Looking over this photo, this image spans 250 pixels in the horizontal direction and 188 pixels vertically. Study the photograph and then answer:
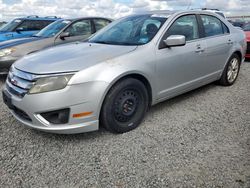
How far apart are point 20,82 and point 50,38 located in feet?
12.0

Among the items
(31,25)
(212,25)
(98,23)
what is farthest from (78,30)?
(212,25)

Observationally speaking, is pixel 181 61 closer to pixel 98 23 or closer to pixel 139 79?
pixel 139 79

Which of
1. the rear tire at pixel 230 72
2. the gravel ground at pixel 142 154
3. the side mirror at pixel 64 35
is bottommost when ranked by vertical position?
the gravel ground at pixel 142 154

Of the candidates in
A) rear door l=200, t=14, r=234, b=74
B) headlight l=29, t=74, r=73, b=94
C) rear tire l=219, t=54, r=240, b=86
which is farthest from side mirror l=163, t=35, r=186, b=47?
rear tire l=219, t=54, r=240, b=86

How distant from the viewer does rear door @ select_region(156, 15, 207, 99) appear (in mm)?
3402

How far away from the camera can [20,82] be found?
2.81 m

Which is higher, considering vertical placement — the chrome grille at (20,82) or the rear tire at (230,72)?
the chrome grille at (20,82)

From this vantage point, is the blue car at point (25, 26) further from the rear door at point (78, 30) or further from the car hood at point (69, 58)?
the car hood at point (69, 58)

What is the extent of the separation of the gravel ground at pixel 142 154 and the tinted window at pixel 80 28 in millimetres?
3494

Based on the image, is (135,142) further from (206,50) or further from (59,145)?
(206,50)

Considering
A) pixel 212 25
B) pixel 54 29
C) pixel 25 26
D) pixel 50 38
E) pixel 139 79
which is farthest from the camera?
pixel 25 26

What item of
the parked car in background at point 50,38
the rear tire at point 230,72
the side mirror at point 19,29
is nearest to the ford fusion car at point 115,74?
the rear tire at point 230,72

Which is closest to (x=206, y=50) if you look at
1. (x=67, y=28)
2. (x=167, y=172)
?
(x=167, y=172)

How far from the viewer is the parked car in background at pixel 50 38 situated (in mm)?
5527
